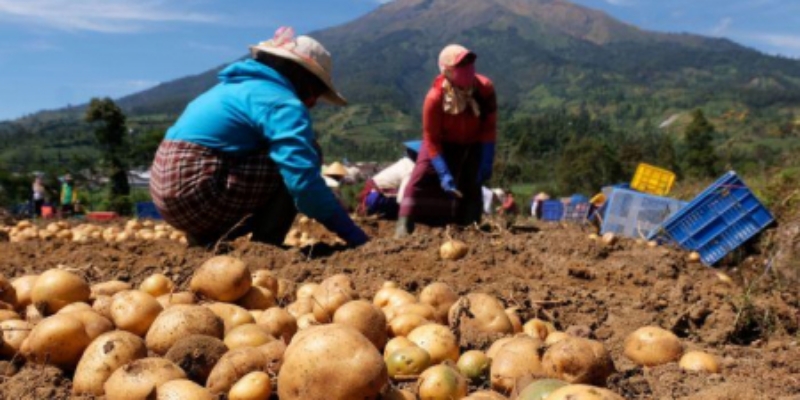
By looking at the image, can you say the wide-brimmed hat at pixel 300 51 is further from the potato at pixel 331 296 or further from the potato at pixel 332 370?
the potato at pixel 332 370

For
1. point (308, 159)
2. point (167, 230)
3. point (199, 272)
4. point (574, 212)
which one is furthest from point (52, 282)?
point (574, 212)

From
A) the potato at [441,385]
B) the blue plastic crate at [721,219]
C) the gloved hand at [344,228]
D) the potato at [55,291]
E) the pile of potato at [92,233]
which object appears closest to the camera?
the potato at [441,385]

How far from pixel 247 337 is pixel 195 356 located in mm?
255

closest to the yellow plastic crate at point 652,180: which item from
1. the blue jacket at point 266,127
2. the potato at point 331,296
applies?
the blue jacket at point 266,127

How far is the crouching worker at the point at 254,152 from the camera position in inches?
187

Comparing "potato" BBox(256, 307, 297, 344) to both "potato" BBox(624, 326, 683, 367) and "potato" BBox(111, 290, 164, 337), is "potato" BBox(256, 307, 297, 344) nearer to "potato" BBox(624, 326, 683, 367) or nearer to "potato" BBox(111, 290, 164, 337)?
"potato" BBox(111, 290, 164, 337)

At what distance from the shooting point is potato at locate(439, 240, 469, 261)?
193 inches

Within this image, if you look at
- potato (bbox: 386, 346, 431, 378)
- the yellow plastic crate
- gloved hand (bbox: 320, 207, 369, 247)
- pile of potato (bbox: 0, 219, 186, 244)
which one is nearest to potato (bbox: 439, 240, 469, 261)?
gloved hand (bbox: 320, 207, 369, 247)

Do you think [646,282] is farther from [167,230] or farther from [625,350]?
[167,230]

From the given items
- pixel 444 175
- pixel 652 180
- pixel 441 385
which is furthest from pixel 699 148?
pixel 441 385

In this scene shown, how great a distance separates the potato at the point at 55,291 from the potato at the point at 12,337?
0.97ft

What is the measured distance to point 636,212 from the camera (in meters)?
8.13

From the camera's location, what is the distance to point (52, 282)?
2.82 metres

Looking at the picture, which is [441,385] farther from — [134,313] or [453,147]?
[453,147]
